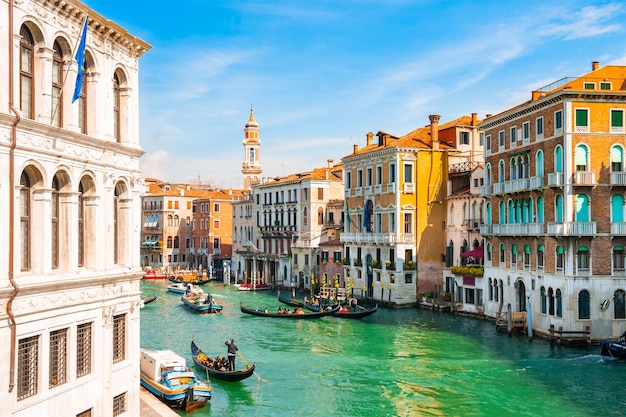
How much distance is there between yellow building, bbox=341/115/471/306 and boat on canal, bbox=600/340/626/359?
14.8 metres

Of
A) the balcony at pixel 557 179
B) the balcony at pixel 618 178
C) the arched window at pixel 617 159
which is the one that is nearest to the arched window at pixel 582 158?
the balcony at pixel 557 179

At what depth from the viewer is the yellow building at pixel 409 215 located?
3634 centimetres

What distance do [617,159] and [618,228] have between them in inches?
95.2

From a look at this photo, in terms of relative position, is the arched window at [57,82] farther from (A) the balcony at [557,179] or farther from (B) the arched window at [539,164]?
(B) the arched window at [539,164]

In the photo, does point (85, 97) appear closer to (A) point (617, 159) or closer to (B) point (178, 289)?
(A) point (617, 159)

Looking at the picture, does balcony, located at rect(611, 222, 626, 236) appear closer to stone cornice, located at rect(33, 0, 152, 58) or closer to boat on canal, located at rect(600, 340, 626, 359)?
boat on canal, located at rect(600, 340, 626, 359)

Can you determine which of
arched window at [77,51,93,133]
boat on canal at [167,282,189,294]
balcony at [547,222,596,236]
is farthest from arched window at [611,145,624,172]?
boat on canal at [167,282,189,294]

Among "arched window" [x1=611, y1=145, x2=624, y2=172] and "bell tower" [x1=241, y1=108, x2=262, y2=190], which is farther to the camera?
"bell tower" [x1=241, y1=108, x2=262, y2=190]

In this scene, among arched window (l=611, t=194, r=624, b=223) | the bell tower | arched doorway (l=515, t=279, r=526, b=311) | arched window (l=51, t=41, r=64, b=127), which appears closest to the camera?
arched window (l=51, t=41, r=64, b=127)

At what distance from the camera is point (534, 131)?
85.9 feet

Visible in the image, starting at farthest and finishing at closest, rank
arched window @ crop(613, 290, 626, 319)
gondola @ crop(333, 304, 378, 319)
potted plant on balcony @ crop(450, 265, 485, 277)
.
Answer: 1. gondola @ crop(333, 304, 378, 319)
2. potted plant on balcony @ crop(450, 265, 485, 277)
3. arched window @ crop(613, 290, 626, 319)

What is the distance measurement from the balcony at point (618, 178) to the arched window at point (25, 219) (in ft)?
65.3

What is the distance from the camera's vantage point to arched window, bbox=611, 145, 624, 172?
24156 millimetres

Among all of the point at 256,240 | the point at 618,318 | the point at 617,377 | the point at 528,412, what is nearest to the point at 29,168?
the point at 528,412
